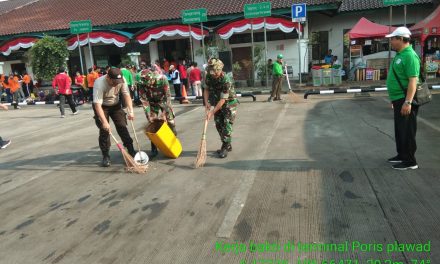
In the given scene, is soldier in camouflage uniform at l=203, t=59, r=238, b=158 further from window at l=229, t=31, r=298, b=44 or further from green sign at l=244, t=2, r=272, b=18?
window at l=229, t=31, r=298, b=44

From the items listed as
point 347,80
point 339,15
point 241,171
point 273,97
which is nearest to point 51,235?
point 241,171

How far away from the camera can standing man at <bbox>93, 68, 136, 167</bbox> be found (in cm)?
526

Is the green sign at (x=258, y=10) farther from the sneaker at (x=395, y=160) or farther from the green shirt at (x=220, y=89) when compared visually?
the sneaker at (x=395, y=160)

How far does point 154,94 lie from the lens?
5.81m

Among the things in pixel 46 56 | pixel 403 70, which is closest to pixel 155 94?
pixel 403 70

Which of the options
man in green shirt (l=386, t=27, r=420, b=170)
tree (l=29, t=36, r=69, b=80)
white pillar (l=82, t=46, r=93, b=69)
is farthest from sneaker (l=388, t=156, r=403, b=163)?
white pillar (l=82, t=46, r=93, b=69)

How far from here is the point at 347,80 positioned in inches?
725

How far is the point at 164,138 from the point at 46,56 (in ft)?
50.8

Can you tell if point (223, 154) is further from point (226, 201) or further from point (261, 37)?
point (261, 37)

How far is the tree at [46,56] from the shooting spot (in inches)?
712

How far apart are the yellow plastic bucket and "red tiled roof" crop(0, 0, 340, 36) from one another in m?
15.2

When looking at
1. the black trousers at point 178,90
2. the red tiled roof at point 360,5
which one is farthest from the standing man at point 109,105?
the red tiled roof at point 360,5

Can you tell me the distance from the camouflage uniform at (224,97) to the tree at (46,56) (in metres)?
15.2

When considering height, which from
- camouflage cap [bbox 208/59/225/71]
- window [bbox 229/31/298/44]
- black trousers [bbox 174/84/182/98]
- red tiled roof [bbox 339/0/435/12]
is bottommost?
black trousers [bbox 174/84/182/98]
